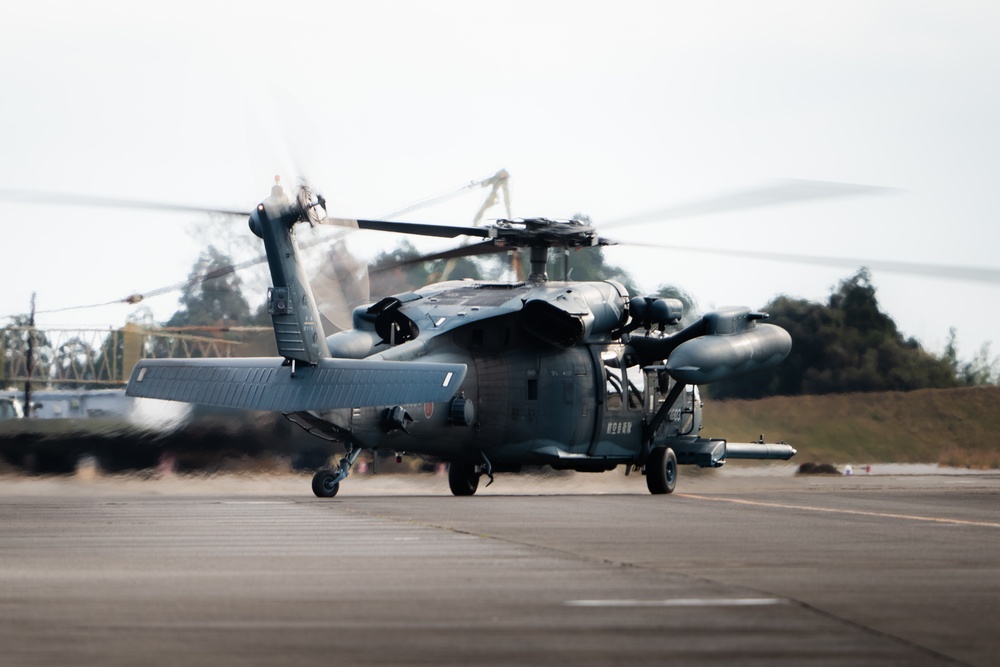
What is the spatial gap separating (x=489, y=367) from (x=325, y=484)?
147 inches

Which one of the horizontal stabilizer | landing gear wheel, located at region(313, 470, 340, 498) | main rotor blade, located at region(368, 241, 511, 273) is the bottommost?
landing gear wheel, located at region(313, 470, 340, 498)

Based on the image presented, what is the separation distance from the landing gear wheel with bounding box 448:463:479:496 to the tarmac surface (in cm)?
741

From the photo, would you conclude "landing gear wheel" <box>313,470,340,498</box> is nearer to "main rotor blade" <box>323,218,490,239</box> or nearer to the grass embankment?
"main rotor blade" <box>323,218,490,239</box>

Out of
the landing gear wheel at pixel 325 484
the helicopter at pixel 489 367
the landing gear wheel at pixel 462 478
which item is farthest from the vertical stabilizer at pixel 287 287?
the landing gear wheel at pixel 462 478

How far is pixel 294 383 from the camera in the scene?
2423 cm

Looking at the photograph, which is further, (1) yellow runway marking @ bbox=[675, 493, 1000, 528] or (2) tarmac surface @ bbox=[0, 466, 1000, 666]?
(1) yellow runway marking @ bbox=[675, 493, 1000, 528]

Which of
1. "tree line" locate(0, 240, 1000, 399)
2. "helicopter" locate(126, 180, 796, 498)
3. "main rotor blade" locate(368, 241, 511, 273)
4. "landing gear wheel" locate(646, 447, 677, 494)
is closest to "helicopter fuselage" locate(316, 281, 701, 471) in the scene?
"helicopter" locate(126, 180, 796, 498)

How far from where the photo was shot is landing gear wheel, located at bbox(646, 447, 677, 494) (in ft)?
99.2

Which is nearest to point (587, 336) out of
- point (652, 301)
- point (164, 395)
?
point (652, 301)

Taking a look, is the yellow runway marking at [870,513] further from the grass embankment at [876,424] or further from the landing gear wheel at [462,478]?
the grass embankment at [876,424]

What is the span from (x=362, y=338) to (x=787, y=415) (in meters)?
15.3

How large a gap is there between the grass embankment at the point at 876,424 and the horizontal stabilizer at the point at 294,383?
16465 mm

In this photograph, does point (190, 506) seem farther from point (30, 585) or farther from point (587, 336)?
point (30, 585)

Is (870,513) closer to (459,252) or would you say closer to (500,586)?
(459,252)
